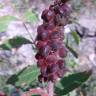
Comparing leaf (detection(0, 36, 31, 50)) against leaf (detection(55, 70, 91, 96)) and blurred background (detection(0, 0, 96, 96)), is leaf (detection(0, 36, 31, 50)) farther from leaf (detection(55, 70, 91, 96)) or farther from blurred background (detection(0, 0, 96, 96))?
blurred background (detection(0, 0, 96, 96))

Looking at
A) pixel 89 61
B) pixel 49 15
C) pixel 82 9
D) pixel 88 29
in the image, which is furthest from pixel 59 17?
pixel 82 9

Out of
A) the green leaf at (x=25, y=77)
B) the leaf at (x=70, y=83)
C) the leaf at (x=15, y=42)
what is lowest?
the leaf at (x=70, y=83)

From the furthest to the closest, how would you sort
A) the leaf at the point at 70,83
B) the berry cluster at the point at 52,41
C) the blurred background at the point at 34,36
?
the blurred background at the point at 34,36, the leaf at the point at 70,83, the berry cluster at the point at 52,41

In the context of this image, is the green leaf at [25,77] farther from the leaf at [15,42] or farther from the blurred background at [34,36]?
the blurred background at [34,36]

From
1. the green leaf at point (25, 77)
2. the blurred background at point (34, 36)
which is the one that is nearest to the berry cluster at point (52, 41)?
the green leaf at point (25, 77)

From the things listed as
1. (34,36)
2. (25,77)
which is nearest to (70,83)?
(25,77)

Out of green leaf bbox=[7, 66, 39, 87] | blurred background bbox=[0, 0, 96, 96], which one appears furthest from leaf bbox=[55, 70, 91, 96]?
blurred background bbox=[0, 0, 96, 96]
